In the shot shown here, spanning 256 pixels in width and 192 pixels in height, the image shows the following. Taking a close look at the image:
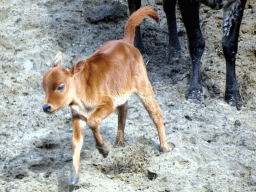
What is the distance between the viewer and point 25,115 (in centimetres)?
449

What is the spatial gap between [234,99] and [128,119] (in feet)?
4.68

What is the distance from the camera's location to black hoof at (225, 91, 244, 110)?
4703 millimetres

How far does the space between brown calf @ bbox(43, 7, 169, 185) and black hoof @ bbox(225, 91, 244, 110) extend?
1.43m

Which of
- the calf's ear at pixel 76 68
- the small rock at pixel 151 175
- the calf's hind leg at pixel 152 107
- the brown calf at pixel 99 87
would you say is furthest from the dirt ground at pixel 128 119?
the calf's ear at pixel 76 68

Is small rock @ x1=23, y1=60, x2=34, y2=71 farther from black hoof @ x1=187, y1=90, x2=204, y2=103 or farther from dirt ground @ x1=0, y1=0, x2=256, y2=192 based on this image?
black hoof @ x1=187, y1=90, x2=204, y2=103

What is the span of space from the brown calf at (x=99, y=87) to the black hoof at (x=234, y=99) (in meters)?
1.43

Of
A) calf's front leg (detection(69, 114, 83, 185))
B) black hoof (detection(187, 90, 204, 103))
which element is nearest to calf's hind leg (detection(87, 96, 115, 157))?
calf's front leg (detection(69, 114, 83, 185))

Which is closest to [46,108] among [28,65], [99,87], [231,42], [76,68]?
[76,68]

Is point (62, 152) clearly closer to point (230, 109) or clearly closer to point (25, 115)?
point (25, 115)

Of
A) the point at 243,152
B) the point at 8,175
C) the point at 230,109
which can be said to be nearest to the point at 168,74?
the point at 230,109

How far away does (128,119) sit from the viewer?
4.37m

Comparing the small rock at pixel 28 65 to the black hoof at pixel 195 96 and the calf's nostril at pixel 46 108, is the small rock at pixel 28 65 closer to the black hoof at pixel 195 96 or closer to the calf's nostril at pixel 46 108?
the black hoof at pixel 195 96

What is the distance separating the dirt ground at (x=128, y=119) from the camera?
328 centimetres

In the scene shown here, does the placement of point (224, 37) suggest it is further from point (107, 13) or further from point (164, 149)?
point (107, 13)
